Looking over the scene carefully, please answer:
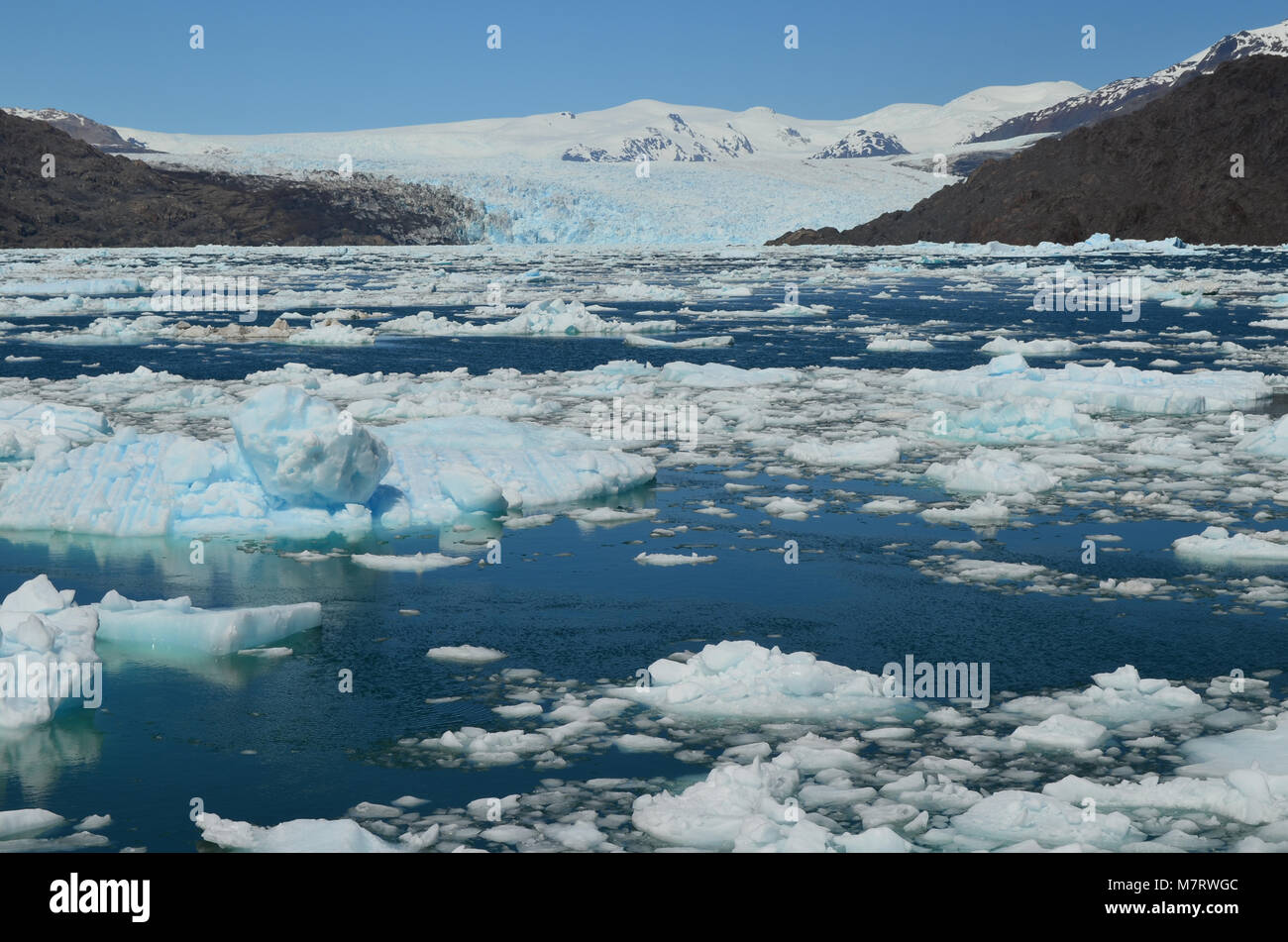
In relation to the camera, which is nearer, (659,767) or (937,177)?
(659,767)

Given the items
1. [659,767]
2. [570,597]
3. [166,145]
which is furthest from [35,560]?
[166,145]

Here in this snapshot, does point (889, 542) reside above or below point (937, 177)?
below

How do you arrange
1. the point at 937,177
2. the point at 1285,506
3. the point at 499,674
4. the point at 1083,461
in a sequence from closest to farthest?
the point at 499,674
the point at 1285,506
the point at 1083,461
the point at 937,177

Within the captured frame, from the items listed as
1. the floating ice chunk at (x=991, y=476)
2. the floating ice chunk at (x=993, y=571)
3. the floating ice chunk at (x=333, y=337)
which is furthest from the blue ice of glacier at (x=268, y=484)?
the floating ice chunk at (x=333, y=337)

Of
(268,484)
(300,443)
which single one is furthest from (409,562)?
(268,484)

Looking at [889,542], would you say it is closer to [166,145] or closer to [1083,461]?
[1083,461]

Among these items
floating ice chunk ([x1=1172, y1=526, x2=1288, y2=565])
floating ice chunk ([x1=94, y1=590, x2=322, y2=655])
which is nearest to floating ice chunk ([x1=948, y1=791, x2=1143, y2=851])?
floating ice chunk ([x1=94, y1=590, x2=322, y2=655])

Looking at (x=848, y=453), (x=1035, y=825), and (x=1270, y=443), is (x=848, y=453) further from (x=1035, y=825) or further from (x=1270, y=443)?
(x=1035, y=825)

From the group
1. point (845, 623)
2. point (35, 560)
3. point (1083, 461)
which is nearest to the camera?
point (845, 623)
